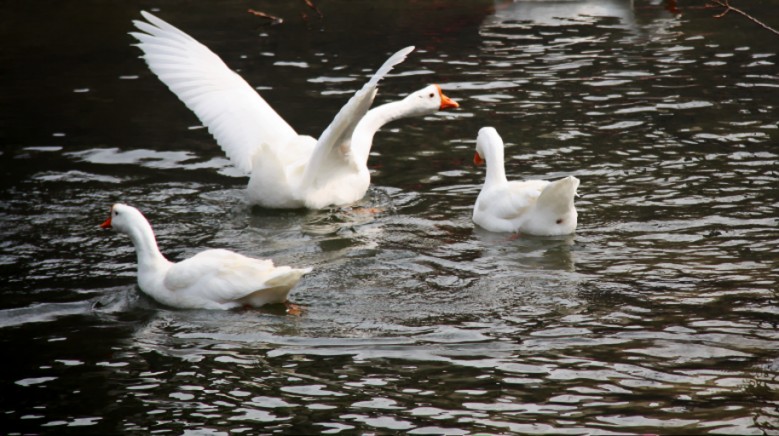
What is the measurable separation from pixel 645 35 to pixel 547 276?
1006cm

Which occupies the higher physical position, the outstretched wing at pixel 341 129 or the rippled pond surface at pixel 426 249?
the outstretched wing at pixel 341 129

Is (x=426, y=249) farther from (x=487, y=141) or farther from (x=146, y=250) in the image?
(x=146, y=250)

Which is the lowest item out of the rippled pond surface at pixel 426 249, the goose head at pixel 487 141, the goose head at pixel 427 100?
the rippled pond surface at pixel 426 249

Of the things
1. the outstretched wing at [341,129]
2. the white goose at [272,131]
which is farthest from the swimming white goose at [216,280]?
the white goose at [272,131]

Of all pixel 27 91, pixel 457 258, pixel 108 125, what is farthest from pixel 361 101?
pixel 27 91

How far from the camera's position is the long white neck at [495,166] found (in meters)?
10.2

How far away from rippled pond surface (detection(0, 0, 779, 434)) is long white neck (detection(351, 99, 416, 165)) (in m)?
0.52

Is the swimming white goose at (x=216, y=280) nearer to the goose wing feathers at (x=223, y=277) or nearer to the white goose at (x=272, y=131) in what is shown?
the goose wing feathers at (x=223, y=277)

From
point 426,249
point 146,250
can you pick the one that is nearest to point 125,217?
point 146,250

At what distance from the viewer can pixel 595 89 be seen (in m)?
14.4

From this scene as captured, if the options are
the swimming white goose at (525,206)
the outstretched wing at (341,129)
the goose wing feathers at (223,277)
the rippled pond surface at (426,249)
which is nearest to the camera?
the rippled pond surface at (426,249)

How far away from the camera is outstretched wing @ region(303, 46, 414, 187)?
9.12m

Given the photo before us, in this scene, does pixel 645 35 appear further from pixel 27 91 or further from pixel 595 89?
pixel 27 91

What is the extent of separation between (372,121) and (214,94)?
1.75 meters
